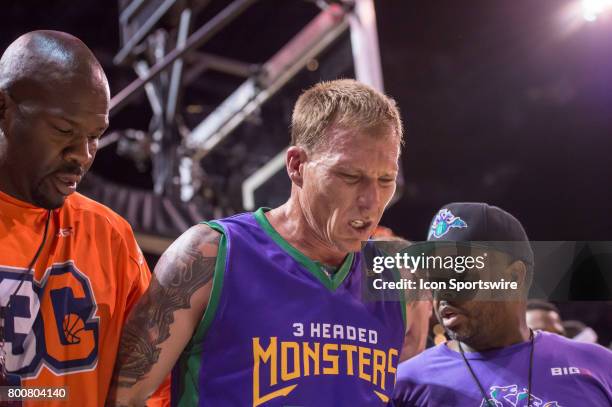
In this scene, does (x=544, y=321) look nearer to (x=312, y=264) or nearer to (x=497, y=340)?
(x=497, y=340)

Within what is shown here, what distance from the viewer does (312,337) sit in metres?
1.61

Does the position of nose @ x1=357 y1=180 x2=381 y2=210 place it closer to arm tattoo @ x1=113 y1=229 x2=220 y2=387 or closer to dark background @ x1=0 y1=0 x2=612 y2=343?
arm tattoo @ x1=113 y1=229 x2=220 y2=387

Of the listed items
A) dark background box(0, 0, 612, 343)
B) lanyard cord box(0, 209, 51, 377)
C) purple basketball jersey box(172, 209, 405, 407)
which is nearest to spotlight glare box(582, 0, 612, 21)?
dark background box(0, 0, 612, 343)

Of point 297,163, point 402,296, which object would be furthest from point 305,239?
point 402,296

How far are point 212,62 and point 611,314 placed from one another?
2.87 metres

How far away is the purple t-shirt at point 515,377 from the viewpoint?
1854 millimetres

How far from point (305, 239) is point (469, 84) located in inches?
167

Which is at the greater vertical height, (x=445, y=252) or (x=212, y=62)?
(x=212, y=62)

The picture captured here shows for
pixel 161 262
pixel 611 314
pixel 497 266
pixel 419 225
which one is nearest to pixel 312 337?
pixel 161 262

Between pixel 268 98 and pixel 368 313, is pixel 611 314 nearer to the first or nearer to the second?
pixel 368 313

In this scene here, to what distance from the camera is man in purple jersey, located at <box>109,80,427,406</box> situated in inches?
61.5

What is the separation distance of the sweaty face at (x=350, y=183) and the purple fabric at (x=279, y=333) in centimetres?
12

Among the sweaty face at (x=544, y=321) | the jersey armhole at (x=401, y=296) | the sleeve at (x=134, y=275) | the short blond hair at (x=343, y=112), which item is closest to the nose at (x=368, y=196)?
the short blond hair at (x=343, y=112)

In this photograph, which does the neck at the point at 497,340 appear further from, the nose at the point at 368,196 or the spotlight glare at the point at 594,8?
the spotlight glare at the point at 594,8
